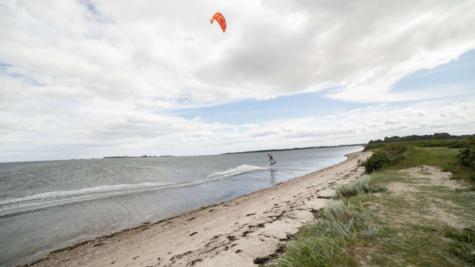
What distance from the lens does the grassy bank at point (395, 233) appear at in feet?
9.16

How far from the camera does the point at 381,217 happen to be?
174 inches

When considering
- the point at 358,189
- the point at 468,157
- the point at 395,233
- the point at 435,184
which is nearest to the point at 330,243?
the point at 395,233

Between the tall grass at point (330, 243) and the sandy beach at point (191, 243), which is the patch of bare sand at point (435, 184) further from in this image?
the sandy beach at point (191, 243)

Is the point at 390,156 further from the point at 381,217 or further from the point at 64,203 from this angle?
the point at 64,203

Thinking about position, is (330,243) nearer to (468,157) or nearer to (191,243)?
(191,243)

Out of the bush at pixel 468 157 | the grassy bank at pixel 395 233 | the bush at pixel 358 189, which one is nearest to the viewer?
the grassy bank at pixel 395 233

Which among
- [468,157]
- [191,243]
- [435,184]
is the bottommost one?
[191,243]

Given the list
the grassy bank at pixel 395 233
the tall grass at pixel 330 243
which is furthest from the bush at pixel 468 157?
the tall grass at pixel 330 243

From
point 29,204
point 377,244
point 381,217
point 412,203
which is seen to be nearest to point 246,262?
point 377,244

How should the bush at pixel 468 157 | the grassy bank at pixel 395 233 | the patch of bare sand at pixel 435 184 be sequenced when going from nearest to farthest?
the grassy bank at pixel 395 233
the patch of bare sand at pixel 435 184
the bush at pixel 468 157

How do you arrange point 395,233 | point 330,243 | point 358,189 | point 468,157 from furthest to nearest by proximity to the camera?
point 468,157, point 358,189, point 395,233, point 330,243

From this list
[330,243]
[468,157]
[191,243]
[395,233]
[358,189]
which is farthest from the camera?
[468,157]

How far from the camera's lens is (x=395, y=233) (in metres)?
3.59

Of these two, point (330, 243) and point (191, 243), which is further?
point (191, 243)
